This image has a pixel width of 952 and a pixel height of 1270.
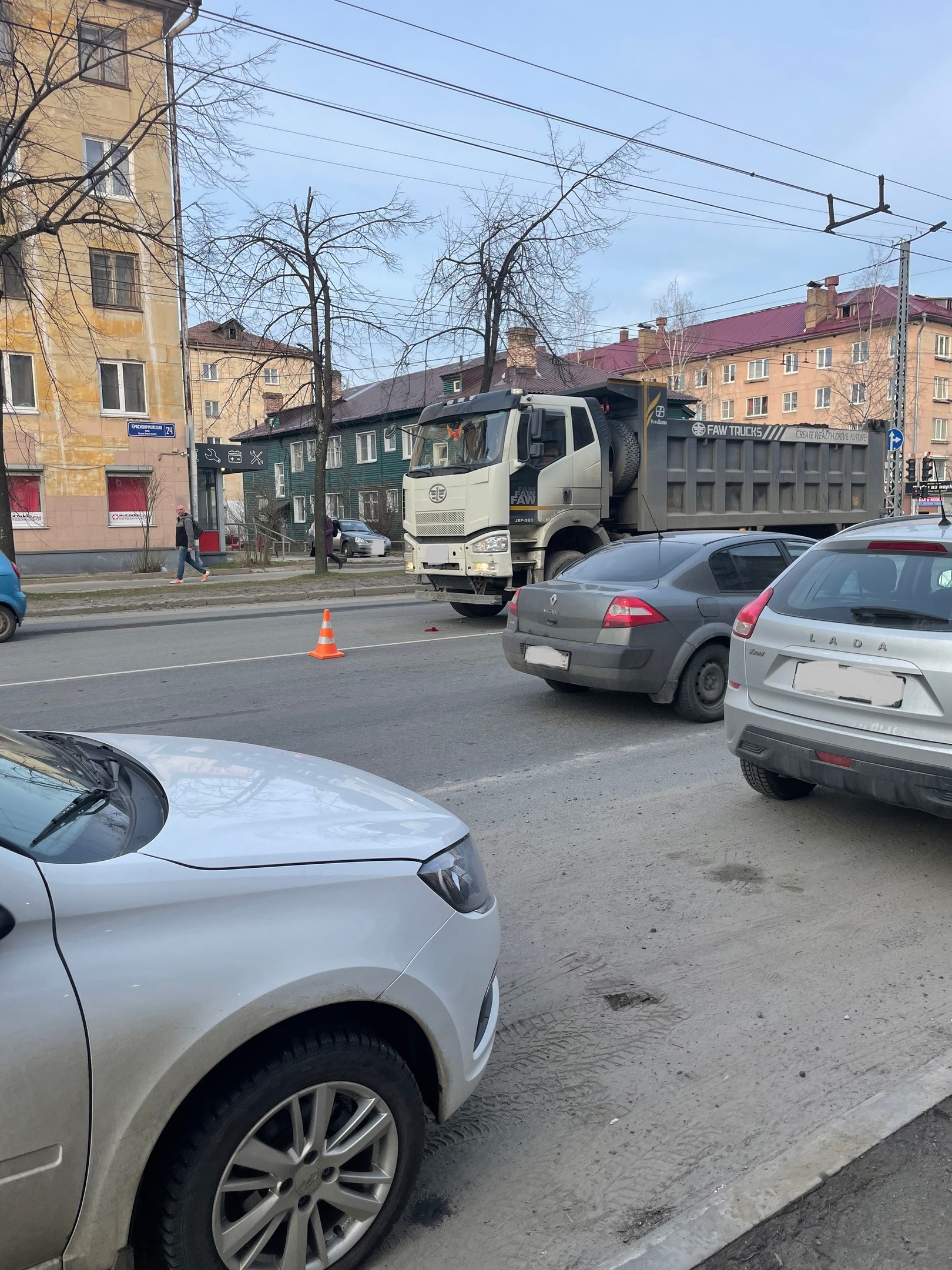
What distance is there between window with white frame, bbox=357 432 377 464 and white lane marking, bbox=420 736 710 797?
148ft

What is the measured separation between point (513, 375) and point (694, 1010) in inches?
1522

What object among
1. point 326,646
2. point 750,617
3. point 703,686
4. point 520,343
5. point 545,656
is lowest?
point 326,646

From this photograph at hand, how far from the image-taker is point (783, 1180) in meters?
2.49

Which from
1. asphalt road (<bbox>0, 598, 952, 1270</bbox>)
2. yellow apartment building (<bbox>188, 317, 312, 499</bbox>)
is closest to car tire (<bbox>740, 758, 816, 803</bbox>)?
asphalt road (<bbox>0, 598, 952, 1270</bbox>)

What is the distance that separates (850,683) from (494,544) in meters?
8.59

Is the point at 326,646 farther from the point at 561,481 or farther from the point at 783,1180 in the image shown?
the point at 783,1180

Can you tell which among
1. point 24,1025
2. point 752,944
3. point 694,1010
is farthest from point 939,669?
point 24,1025

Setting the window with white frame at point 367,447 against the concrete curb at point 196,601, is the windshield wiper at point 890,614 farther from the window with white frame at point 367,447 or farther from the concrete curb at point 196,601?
the window with white frame at point 367,447

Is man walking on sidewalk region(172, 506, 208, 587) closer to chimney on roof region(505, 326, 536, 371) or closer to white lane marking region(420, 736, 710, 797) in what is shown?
chimney on roof region(505, 326, 536, 371)

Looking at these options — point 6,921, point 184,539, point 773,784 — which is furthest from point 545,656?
point 184,539

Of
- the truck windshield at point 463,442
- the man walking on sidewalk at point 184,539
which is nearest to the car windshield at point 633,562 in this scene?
the truck windshield at point 463,442

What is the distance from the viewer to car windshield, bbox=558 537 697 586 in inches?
Result: 297

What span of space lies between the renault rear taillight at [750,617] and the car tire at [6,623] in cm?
1122

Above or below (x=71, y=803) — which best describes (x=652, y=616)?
below
